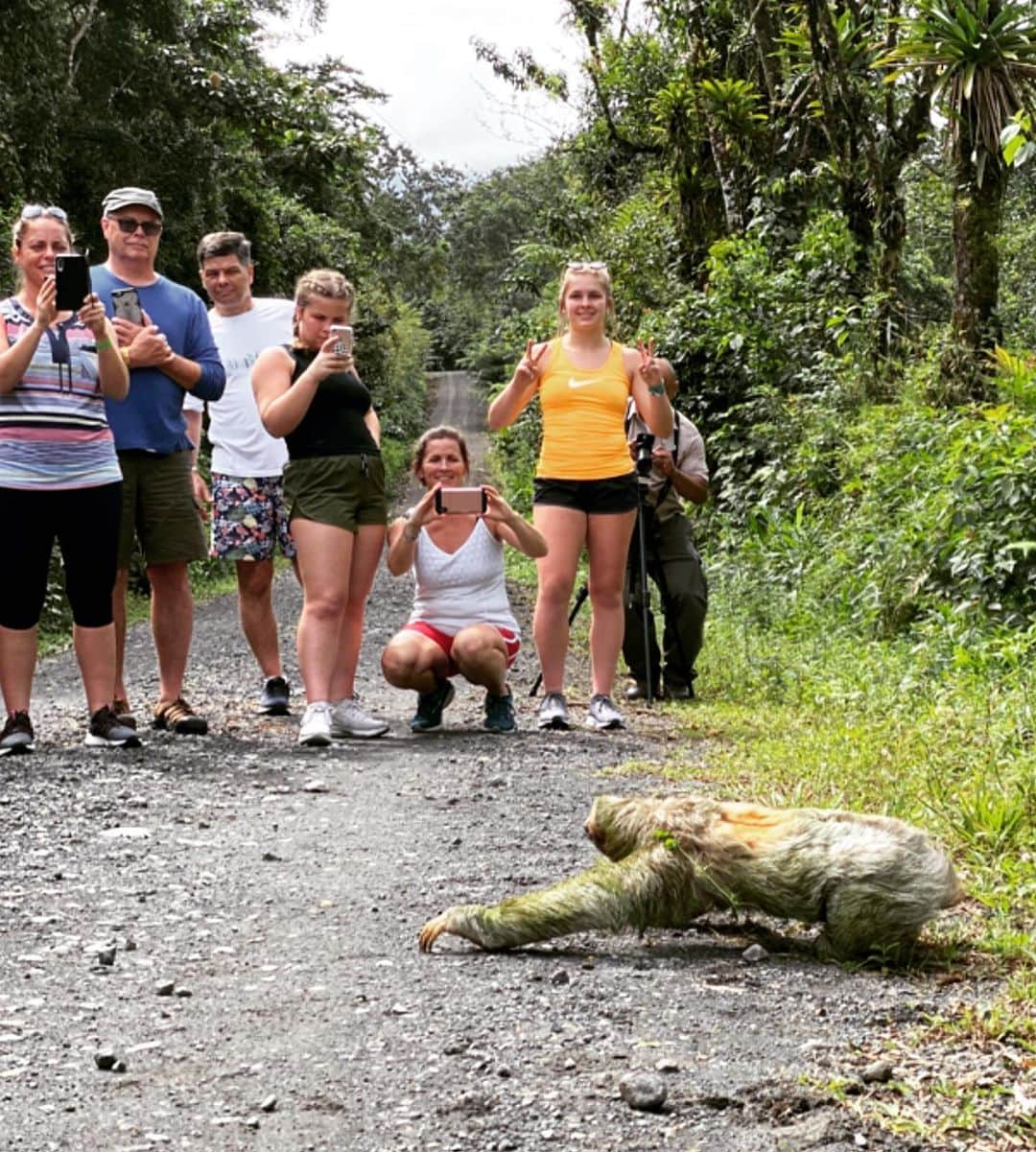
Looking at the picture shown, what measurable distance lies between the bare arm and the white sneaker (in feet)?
4.01

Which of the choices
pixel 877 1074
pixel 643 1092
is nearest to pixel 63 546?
pixel 643 1092

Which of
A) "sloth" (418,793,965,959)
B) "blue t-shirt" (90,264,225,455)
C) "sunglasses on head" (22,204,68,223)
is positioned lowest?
"sloth" (418,793,965,959)

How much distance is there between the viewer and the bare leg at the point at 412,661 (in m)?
6.38

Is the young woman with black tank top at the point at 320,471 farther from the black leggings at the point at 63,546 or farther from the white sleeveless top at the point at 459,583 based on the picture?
the black leggings at the point at 63,546

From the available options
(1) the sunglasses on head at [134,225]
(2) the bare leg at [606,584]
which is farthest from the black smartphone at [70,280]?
(2) the bare leg at [606,584]

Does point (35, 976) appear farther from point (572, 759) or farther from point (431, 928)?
point (572, 759)

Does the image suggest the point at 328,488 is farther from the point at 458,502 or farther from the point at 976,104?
the point at 976,104

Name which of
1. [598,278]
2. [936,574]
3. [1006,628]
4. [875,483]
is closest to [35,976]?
[598,278]

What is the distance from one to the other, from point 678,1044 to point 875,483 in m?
7.86

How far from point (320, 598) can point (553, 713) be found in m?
1.16

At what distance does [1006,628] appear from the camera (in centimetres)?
751

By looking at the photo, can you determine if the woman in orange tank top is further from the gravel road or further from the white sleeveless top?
the gravel road

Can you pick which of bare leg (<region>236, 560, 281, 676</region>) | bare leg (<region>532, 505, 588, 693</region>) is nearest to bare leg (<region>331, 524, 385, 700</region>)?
bare leg (<region>236, 560, 281, 676</region>)

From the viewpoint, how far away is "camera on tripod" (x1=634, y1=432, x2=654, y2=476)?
25.9ft
